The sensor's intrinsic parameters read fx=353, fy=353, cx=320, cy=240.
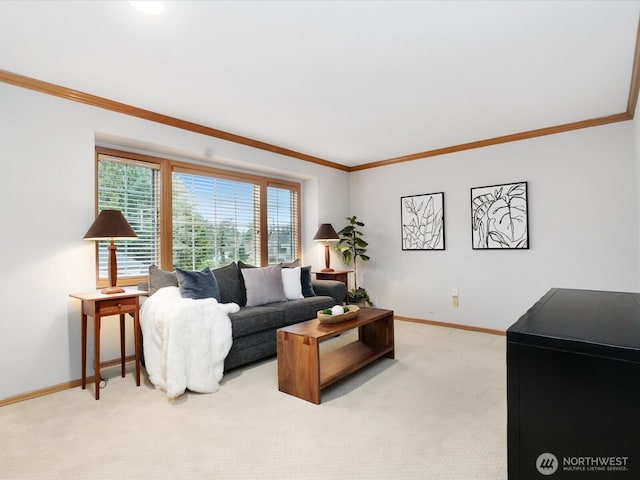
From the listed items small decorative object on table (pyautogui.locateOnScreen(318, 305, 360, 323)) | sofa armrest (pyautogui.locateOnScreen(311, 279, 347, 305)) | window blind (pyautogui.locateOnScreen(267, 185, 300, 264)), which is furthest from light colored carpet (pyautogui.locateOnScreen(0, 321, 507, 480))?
window blind (pyautogui.locateOnScreen(267, 185, 300, 264))

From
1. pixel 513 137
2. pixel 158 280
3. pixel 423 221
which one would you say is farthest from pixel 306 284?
pixel 513 137

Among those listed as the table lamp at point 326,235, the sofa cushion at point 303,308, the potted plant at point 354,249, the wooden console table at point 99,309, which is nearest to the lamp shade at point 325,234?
the table lamp at point 326,235

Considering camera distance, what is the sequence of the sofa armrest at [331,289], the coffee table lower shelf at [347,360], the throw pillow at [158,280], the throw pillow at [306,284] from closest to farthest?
the coffee table lower shelf at [347,360]
the throw pillow at [158,280]
the throw pillow at [306,284]
the sofa armrest at [331,289]

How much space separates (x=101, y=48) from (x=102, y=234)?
1.32 m

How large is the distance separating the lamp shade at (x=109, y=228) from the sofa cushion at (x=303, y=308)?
64.1 inches

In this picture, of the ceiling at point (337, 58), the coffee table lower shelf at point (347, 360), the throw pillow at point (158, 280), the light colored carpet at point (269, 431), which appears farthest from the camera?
the throw pillow at point (158, 280)

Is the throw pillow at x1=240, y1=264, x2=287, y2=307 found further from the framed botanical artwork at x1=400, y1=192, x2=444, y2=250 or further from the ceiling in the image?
the framed botanical artwork at x1=400, y1=192, x2=444, y2=250

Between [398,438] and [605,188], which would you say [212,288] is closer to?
[398,438]

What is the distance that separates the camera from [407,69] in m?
2.62

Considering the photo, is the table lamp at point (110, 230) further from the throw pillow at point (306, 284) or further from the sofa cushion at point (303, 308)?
the throw pillow at point (306, 284)

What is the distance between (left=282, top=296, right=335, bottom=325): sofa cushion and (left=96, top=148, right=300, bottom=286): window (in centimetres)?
113

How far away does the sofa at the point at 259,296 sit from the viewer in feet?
10.5

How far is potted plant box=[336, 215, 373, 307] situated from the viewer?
5336 millimetres

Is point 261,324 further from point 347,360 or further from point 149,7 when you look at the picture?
point 149,7
